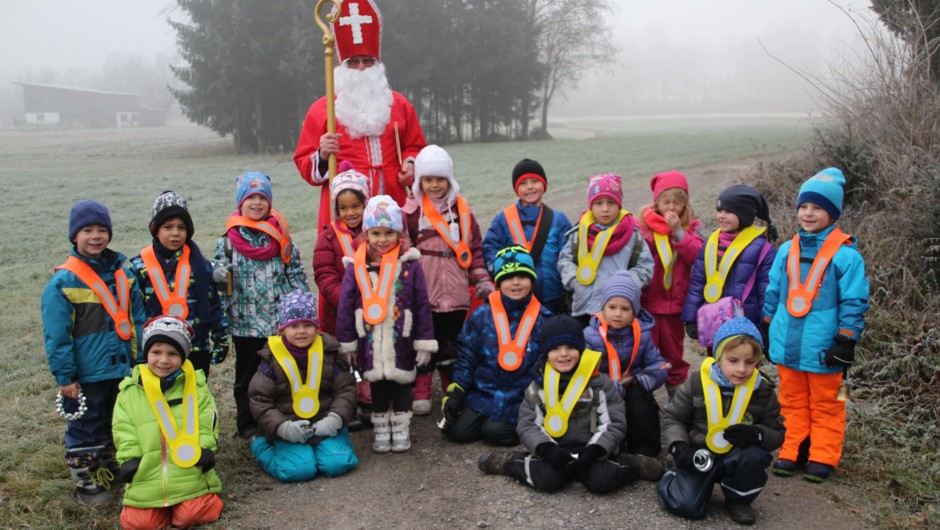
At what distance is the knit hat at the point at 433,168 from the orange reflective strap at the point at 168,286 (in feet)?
5.69

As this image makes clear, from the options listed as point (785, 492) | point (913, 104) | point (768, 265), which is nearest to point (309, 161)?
point (768, 265)

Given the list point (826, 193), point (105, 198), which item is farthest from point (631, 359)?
point (105, 198)

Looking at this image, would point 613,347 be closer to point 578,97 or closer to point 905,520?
point 905,520

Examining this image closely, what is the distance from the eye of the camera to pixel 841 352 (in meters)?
4.18

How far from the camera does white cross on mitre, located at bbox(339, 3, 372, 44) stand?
18.6 ft

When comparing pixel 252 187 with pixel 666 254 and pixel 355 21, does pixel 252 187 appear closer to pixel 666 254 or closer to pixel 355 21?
pixel 355 21

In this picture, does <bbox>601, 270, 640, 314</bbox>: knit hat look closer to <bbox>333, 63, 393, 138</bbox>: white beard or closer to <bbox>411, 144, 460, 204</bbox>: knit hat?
<bbox>411, 144, 460, 204</bbox>: knit hat

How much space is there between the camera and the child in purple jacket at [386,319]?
4.73 metres

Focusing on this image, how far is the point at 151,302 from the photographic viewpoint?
14.8 feet

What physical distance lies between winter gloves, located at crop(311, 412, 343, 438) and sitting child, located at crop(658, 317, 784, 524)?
1934 mm

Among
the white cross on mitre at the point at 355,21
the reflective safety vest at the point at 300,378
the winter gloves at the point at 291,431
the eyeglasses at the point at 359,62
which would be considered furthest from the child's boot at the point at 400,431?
the white cross on mitre at the point at 355,21

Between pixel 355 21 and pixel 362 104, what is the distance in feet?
2.09

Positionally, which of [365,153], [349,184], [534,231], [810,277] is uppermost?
[365,153]

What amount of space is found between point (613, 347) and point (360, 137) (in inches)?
104
